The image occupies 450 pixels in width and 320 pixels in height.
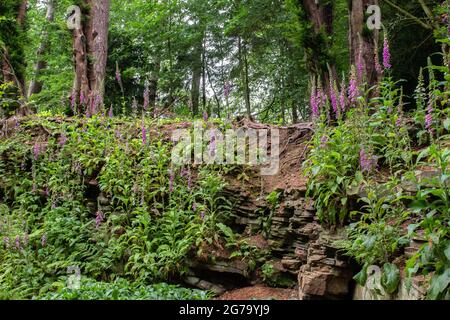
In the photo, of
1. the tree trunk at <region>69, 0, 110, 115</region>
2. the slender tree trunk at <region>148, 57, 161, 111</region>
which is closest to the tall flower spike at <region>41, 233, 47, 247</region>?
the tree trunk at <region>69, 0, 110, 115</region>

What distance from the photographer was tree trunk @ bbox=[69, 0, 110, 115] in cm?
1005

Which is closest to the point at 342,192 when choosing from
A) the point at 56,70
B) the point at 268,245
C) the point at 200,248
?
the point at 268,245

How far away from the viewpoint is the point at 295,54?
12188 millimetres

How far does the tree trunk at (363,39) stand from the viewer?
632 centimetres

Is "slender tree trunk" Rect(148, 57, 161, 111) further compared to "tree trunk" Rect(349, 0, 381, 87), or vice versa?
"slender tree trunk" Rect(148, 57, 161, 111)

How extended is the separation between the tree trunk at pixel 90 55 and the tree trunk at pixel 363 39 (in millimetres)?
6111

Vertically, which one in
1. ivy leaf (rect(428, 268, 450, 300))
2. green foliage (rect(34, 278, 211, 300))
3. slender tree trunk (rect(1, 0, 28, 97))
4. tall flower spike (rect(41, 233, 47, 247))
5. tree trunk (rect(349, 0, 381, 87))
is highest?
slender tree trunk (rect(1, 0, 28, 97))

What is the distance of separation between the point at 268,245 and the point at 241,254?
390mm

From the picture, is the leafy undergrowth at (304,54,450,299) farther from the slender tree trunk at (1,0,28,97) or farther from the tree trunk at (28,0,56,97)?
the tree trunk at (28,0,56,97)

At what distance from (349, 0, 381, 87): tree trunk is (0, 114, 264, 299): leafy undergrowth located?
291 centimetres

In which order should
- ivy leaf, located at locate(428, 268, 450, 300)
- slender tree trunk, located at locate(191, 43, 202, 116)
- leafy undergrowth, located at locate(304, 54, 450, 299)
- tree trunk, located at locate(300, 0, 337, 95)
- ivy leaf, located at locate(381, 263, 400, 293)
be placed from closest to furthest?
ivy leaf, located at locate(428, 268, 450, 300) → leafy undergrowth, located at locate(304, 54, 450, 299) → ivy leaf, located at locate(381, 263, 400, 293) → tree trunk, located at locate(300, 0, 337, 95) → slender tree trunk, located at locate(191, 43, 202, 116)

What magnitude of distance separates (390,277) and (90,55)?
9194mm

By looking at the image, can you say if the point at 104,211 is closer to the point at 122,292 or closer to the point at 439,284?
the point at 122,292

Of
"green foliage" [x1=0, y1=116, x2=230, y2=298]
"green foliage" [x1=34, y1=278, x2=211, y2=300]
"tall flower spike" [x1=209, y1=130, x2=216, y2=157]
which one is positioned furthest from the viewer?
"tall flower spike" [x1=209, y1=130, x2=216, y2=157]
